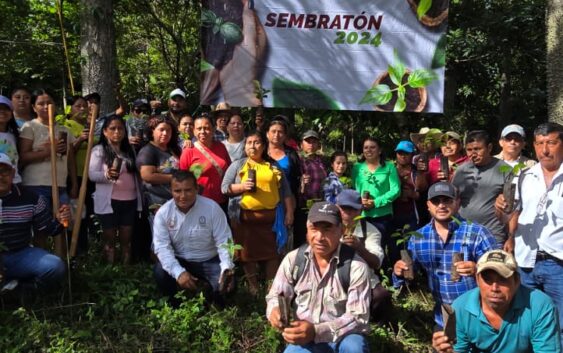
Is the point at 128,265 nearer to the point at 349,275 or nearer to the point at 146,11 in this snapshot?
the point at 349,275

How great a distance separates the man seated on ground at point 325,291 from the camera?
353 cm

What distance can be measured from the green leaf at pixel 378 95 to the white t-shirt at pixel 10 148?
4462 millimetres

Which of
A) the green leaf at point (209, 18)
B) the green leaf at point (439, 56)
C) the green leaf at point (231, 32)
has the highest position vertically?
the green leaf at point (209, 18)

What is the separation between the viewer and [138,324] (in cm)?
456

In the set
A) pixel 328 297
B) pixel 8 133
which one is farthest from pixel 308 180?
pixel 8 133

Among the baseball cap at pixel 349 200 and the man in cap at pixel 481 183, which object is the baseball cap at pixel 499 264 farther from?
the man in cap at pixel 481 183

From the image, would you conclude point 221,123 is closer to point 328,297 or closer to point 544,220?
point 328,297

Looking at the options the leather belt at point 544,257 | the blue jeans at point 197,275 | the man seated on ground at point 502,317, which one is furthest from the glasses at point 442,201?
Result: the blue jeans at point 197,275

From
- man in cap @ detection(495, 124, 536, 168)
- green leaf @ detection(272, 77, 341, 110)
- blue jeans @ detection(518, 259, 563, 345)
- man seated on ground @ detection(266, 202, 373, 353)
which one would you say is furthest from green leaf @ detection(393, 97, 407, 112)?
man seated on ground @ detection(266, 202, 373, 353)

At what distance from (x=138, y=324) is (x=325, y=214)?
2.12 metres

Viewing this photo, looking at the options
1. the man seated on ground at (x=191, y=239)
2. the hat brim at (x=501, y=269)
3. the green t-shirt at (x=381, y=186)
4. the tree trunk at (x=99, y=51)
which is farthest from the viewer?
the tree trunk at (x=99, y=51)

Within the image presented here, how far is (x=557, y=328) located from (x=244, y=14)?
6.01 meters

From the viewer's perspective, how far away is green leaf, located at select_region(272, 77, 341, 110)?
24.2 feet

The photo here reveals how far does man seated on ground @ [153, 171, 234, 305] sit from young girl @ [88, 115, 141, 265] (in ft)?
2.96
